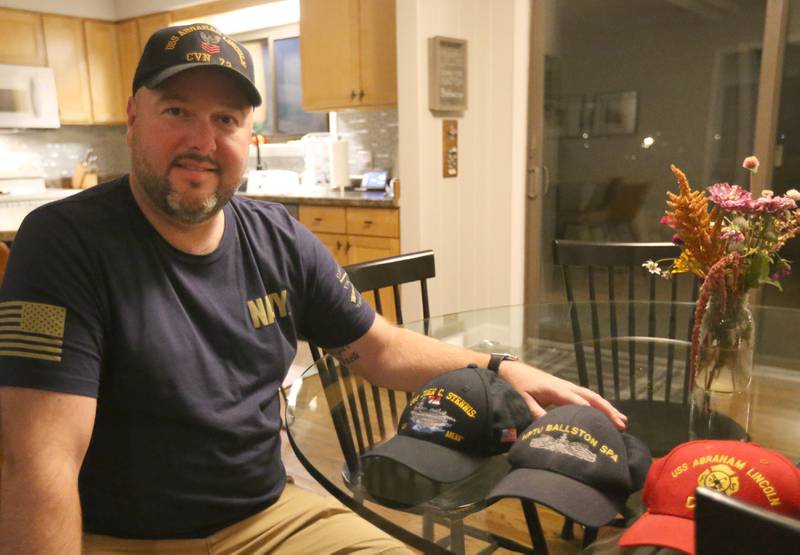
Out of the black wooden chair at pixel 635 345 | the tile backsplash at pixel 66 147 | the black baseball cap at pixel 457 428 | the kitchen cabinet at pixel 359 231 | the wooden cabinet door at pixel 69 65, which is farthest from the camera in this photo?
the tile backsplash at pixel 66 147

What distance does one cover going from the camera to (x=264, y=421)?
4.13 ft

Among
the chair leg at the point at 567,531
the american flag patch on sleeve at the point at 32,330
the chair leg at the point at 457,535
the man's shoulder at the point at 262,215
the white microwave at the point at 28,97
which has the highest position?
the white microwave at the point at 28,97

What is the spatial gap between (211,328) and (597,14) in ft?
10.7

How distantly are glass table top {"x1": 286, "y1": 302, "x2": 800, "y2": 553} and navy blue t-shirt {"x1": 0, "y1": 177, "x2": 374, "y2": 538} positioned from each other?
17 cm

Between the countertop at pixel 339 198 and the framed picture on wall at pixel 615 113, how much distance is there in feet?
4.19

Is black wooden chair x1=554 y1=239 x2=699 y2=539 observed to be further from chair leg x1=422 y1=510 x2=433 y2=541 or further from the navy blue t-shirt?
the navy blue t-shirt

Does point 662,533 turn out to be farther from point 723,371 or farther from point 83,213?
point 83,213

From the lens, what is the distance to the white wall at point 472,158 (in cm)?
346

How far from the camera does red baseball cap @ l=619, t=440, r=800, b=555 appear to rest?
75cm

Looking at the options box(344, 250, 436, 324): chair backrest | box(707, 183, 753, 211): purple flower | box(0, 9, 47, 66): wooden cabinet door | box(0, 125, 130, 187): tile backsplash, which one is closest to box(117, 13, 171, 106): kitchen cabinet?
box(0, 125, 130, 187): tile backsplash

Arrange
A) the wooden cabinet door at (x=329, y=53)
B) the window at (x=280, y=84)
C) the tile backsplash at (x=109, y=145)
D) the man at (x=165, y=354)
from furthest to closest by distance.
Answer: the window at (x=280, y=84)
the tile backsplash at (x=109, y=145)
the wooden cabinet door at (x=329, y=53)
the man at (x=165, y=354)

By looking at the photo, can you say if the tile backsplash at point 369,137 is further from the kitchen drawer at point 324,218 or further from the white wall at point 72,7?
the white wall at point 72,7

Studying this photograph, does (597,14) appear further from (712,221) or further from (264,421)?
(264,421)

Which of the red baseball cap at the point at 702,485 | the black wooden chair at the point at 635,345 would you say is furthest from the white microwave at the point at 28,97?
the red baseball cap at the point at 702,485
